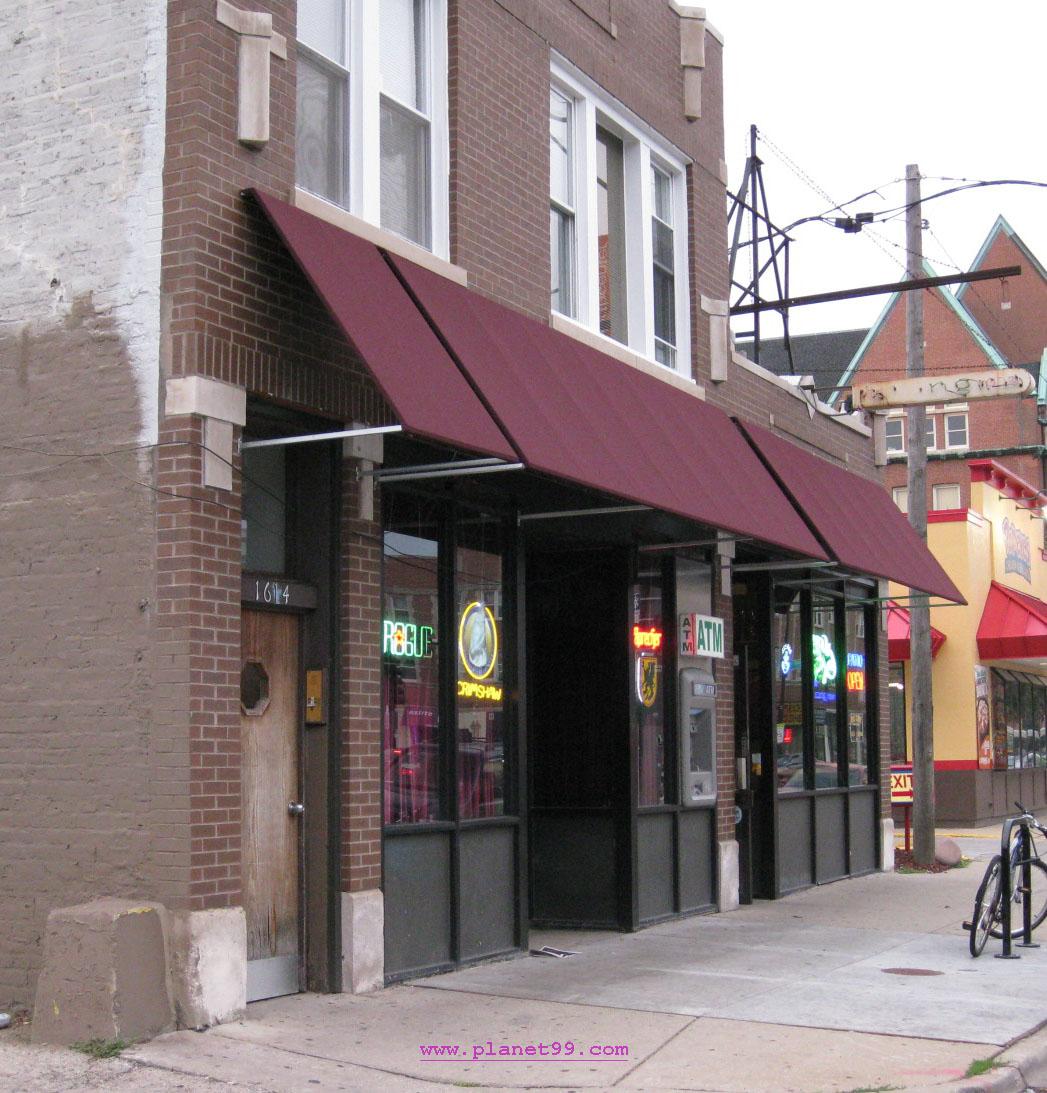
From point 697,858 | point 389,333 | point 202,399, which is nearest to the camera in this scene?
point 202,399

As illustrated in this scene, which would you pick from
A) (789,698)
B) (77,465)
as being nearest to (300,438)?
(77,465)

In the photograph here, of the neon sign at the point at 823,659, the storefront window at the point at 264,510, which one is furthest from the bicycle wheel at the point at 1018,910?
the storefront window at the point at 264,510

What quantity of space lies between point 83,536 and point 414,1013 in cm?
330

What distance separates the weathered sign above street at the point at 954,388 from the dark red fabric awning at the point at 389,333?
8844mm

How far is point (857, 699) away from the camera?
1823cm

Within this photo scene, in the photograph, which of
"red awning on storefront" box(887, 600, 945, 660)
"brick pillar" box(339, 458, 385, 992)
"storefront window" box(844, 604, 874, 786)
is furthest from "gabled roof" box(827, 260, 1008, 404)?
"brick pillar" box(339, 458, 385, 992)

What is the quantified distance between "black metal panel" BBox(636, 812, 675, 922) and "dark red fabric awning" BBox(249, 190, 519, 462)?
17.2 feet

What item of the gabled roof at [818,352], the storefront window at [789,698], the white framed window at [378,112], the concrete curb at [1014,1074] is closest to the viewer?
the concrete curb at [1014,1074]

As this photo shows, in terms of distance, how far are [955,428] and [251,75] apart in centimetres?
3298

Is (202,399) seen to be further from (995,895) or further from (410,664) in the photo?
(995,895)

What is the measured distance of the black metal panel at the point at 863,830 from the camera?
17.6 meters

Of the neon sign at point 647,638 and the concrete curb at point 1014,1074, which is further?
the neon sign at point 647,638

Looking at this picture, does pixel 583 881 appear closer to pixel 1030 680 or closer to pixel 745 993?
pixel 745 993

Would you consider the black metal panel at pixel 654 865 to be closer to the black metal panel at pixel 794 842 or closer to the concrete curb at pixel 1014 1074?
the black metal panel at pixel 794 842
